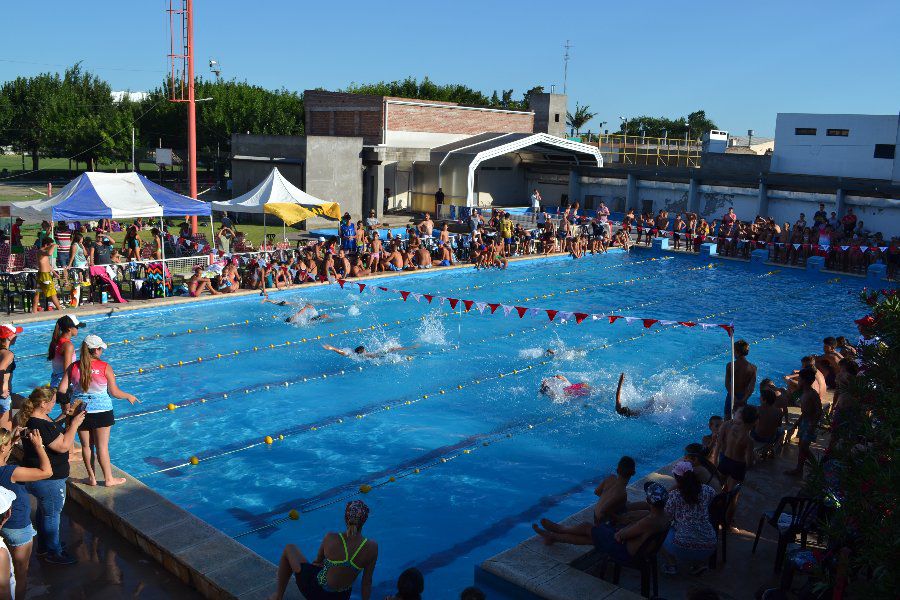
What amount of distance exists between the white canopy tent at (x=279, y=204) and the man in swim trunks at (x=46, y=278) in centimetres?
503

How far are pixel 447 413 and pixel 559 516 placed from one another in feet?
11.0

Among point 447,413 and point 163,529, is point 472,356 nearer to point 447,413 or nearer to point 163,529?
point 447,413

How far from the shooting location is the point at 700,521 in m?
6.02

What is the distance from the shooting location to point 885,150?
3397cm

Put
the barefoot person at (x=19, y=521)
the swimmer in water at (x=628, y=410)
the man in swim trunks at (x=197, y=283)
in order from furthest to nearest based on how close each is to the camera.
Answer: the man in swim trunks at (x=197, y=283)
the swimmer in water at (x=628, y=410)
the barefoot person at (x=19, y=521)

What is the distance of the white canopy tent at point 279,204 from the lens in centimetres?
1933

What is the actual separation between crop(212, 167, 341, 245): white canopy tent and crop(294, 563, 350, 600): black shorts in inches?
576

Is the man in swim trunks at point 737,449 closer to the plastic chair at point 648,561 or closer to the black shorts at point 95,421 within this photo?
the plastic chair at point 648,561

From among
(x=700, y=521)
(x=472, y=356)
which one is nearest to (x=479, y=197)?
(x=472, y=356)

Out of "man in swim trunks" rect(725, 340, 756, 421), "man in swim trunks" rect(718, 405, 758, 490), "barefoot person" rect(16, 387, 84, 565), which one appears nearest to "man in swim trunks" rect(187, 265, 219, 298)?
"barefoot person" rect(16, 387, 84, 565)

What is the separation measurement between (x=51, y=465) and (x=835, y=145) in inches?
1477

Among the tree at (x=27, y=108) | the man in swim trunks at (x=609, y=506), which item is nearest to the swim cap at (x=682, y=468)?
the man in swim trunks at (x=609, y=506)

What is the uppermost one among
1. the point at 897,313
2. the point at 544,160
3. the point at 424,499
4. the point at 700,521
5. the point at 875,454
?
the point at 544,160

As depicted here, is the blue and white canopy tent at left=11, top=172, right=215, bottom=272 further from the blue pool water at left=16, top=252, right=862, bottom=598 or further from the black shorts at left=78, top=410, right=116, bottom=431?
the black shorts at left=78, top=410, right=116, bottom=431
